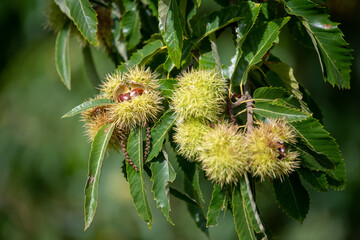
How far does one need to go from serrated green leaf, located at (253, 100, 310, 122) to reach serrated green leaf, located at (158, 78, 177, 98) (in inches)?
9.7

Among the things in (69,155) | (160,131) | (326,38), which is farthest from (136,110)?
(69,155)

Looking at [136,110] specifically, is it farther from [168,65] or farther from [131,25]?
[131,25]

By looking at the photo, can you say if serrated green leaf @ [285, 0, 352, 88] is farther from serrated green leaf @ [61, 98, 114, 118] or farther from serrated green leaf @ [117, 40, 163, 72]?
serrated green leaf @ [61, 98, 114, 118]

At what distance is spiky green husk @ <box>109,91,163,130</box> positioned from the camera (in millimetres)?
1085

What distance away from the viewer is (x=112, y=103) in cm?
112

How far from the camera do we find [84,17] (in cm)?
125

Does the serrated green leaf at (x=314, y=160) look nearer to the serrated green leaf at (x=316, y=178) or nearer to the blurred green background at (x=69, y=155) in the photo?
the serrated green leaf at (x=316, y=178)

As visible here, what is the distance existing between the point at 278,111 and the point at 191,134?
24 centimetres

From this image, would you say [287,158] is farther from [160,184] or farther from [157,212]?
[157,212]

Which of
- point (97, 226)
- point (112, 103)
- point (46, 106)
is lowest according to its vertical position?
point (97, 226)

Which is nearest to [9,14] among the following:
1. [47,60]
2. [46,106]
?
[47,60]

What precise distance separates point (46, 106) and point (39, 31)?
669 millimetres

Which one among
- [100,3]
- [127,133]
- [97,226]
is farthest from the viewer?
[97,226]

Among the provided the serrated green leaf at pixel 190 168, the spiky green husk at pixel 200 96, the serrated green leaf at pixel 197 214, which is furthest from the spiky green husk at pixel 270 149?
the serrated green leaf at pixel 197 214
